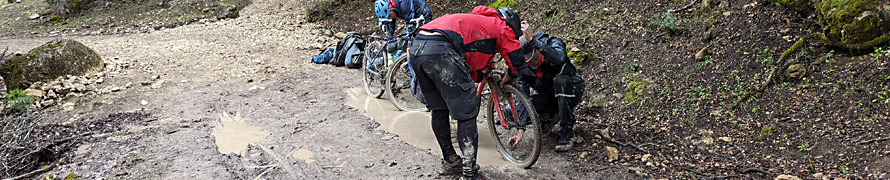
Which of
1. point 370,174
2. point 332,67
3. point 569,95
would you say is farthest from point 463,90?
point 332,67

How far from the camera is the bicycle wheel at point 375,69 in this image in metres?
5.72

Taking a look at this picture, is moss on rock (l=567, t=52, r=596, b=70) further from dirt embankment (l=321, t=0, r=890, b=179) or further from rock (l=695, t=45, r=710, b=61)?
rock (l=695, t=45, r=710, b=61)

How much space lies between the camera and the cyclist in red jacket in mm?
2848

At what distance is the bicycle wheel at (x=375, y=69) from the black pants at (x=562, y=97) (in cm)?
216

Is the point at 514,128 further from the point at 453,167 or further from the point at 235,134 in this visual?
the point at 235,134

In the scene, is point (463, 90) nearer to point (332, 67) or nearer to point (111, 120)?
point (111, 120)

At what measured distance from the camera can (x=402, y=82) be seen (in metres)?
5.46

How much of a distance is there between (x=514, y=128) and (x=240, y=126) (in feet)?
8.22

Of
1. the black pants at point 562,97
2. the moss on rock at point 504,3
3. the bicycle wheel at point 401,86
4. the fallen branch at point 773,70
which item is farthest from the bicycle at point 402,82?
the moss on rock at point 504,3

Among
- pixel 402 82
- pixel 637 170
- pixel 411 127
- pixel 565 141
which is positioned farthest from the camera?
pixel 402 82

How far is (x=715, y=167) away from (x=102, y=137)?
15.4ft

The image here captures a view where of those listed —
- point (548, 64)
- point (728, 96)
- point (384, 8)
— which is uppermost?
→ point (384, 8)

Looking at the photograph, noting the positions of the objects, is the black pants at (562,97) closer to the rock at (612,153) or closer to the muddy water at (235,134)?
the rock at (612,153)

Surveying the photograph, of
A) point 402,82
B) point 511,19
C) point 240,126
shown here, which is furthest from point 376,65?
point 511,19
